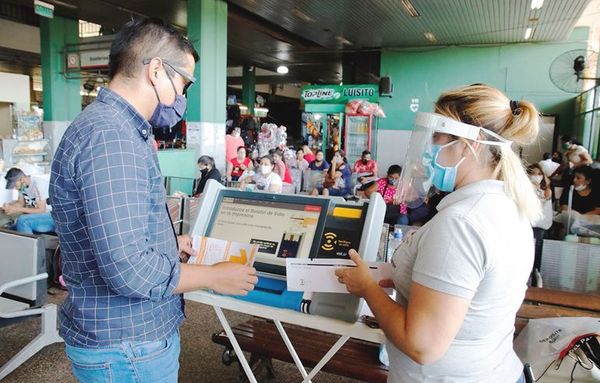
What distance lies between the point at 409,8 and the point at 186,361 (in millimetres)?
8517

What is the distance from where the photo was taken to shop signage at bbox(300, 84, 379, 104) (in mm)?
12266

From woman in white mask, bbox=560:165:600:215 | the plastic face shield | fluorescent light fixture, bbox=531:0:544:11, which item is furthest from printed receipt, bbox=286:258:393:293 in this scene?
fluorescent light fixture, bbox=531:0:544:11

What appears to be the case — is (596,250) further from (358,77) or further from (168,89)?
(358,77)

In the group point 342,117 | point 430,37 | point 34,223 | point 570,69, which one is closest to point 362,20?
point 430,37

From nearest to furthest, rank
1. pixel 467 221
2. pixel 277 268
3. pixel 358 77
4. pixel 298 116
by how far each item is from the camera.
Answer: pixel 467 221
pixel 277 268
pixel 358 77
pixel 298 116

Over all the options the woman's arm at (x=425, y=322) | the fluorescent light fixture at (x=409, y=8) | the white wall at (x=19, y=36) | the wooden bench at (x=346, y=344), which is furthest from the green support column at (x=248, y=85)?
the woman's arm at (x=425, y=322)

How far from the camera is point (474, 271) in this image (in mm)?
1020

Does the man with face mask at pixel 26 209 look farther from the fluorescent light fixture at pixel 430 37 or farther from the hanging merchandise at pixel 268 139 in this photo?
the fluorescent light fixture at pixel 430 37

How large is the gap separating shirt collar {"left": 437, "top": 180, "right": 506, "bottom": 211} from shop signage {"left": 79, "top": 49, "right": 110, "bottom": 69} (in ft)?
30.6

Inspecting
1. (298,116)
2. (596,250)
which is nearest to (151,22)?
(596,250)

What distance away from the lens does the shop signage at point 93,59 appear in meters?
9.18

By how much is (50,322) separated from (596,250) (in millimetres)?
3739

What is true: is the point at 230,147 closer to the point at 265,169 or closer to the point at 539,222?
the point at 265,169

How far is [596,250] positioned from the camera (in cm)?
316
